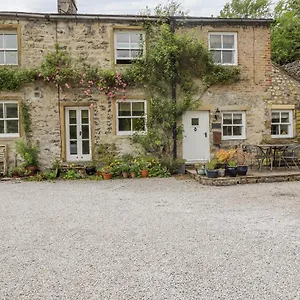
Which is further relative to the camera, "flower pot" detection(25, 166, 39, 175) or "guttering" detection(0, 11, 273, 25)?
"guttering" detection(0, 11, 273, 25)

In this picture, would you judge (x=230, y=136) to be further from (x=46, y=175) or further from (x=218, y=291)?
(x=218, y=291)

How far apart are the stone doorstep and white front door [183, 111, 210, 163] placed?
2070mm

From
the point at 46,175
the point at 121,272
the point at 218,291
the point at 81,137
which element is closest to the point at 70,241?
the point at 121,272

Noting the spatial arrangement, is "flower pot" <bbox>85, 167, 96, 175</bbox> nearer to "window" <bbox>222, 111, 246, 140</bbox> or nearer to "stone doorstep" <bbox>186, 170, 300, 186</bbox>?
"stone doorstep" <bbox>186, 170, 300, 186</bbox>

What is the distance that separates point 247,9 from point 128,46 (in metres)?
22.3

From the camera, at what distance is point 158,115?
468 inches

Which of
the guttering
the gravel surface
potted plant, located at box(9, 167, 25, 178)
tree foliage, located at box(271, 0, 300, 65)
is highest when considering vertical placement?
tree foliage, located at box(271, 0, 300, 65)

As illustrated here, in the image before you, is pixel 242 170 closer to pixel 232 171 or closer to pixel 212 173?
pixel 232 171

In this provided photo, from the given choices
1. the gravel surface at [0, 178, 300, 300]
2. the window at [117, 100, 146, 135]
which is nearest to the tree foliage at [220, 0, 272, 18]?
the window at [117, 100, 146, 135]

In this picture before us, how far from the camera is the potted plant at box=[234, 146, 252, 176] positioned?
395 inches

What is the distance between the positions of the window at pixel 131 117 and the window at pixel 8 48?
4.09m

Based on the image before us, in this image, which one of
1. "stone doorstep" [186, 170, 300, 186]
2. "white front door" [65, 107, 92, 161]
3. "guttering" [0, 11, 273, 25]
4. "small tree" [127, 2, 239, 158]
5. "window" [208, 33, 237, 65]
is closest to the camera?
"stone doorstep" [186, 170, 300, 186]

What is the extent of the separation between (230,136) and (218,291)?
9.78 m

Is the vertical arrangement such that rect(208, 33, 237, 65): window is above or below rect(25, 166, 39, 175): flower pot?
above
